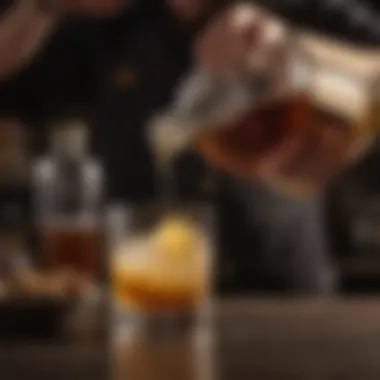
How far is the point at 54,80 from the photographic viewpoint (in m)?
1.51

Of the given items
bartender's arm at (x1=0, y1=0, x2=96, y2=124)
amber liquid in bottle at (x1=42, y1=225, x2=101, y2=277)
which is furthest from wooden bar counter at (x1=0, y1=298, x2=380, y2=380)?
bartender's arm at (x1=0, y1=0, x2=96, y2=124)

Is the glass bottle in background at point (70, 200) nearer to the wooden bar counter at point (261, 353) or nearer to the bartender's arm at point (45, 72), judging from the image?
the bartender's arm at point (45, 72)

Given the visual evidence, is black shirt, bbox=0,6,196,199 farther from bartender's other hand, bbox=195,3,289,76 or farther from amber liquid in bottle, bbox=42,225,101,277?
amber liquid in bottle, bbox=42,225,101,277

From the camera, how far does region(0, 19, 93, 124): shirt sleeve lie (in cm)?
149

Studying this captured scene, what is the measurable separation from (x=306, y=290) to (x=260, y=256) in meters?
0.08

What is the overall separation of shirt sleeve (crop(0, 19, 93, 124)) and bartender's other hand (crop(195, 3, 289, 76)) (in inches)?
9.2

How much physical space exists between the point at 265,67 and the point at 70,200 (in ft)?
0.90

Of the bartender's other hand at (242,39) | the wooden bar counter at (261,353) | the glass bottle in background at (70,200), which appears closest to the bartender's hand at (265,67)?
the bartender's other hand at (242,39)

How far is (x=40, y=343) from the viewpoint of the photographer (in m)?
0.73

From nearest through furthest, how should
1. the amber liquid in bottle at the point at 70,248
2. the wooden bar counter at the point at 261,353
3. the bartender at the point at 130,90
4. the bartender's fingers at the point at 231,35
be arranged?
the wooden bar counter at the point at 261,353 < the amber liquid in bottle at the point at 70,248 < the bartender's fingers at the point at 231,35 < the bartender at the point at 130,90

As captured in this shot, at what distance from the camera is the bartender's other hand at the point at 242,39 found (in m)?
1.10

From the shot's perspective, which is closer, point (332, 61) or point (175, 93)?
point (332, 61)

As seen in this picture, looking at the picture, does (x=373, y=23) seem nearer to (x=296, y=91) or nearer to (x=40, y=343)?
(x=296, y=91)

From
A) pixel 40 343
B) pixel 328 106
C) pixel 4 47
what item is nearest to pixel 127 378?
pixel 40 343
